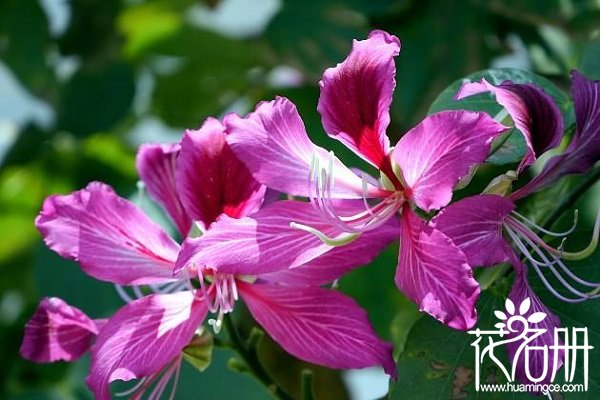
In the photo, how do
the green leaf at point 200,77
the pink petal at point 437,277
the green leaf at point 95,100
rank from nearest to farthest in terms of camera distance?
the pink petal at point 437,277, the green leaf at point 95,100, the green leaf at point 200,77

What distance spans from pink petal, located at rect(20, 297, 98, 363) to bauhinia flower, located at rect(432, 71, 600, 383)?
1.01 ft

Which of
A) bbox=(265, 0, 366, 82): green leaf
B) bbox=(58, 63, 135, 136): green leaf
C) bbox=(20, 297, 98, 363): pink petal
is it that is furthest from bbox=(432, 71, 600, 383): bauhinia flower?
bbox=(58, 63, 135, 136): green leaf

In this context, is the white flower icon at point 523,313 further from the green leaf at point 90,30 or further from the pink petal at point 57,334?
the green leaf at point 90,30

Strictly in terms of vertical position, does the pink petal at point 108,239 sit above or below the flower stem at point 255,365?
above

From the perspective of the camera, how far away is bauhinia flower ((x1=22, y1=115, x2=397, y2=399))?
79 cm

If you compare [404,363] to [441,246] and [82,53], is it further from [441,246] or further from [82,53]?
[82,53]

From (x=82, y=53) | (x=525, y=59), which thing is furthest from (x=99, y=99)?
(x=525, y=59)

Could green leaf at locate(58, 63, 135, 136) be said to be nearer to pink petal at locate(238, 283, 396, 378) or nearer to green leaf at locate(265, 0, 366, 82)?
green leaf at locate(265, 0, 366, 82)

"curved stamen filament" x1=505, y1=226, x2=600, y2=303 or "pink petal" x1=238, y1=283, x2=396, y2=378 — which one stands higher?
"curved stamen filament" x1=505, y1=226, x2=600, y2=303

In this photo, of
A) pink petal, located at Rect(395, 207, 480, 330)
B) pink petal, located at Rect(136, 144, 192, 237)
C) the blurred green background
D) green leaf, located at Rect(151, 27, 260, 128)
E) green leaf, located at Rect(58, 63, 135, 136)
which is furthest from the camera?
green leaf, located at Rect(151, 27, 260, 128)

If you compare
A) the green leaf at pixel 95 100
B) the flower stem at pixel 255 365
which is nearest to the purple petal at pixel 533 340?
the flower stem at pixel 255 365

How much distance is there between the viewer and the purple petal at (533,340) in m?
0.74

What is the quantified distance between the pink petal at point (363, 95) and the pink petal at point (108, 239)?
0.59 feet

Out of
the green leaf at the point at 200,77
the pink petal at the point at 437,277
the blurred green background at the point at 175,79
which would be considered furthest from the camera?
the green leaf at the point at 200,77
